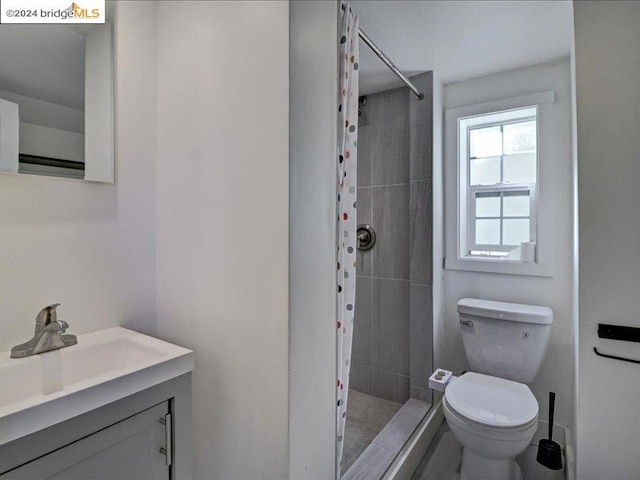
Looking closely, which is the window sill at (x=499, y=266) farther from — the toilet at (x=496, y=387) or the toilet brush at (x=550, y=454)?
the toilet brush at (x=550, y=454)

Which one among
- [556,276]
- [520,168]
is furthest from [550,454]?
[520,168]

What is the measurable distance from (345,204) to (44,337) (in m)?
0.98

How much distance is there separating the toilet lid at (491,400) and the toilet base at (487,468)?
0.25m

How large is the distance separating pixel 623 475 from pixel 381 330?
4.21 ft

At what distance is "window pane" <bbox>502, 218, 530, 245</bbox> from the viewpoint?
197cm

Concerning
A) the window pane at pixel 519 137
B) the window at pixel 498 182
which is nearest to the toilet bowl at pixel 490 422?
the window at pixel 498 182

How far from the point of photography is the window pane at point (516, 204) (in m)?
1.97

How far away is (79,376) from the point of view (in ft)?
3.09

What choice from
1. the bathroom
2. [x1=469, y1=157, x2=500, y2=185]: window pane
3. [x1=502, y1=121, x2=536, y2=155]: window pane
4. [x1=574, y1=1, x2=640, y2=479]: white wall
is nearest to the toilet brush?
the bathroom

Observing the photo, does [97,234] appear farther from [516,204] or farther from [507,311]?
[516,204]

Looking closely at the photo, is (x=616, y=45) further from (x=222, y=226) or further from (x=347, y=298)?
(x=222, y=226)

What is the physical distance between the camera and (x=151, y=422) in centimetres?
86

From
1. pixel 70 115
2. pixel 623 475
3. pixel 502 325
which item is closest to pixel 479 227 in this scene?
pixel 502 325

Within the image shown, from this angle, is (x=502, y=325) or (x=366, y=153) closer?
(x=502, y=325)
